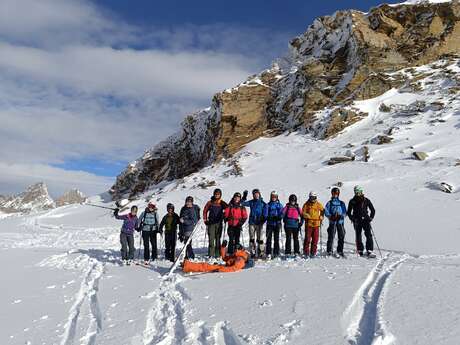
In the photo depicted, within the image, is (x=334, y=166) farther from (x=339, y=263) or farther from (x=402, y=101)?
(x=339, y=263)

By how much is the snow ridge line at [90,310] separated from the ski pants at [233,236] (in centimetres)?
381

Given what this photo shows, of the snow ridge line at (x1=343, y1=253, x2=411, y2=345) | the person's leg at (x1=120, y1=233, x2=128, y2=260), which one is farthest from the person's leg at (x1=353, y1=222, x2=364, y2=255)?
the person's leg at (x1=120, y1=233, x2=128, y2=260)

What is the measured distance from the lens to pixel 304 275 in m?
9.34

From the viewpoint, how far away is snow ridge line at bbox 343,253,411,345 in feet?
17.0

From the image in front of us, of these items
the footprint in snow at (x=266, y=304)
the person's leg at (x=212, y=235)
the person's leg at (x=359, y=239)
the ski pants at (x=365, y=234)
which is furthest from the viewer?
the person's leg at (x=212, y=235)

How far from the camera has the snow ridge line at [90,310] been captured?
608 centimetres

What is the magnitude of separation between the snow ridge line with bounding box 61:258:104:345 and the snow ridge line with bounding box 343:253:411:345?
357cm

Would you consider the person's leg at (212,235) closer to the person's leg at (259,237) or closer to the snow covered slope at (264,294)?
the person's leg at (259,237)

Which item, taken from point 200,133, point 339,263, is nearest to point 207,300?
point 339,263

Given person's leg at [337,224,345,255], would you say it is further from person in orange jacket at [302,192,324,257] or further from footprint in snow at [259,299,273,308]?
footprint in snow at [259,299,273,308]

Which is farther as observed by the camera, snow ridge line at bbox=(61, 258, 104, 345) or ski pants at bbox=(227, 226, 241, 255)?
ski pants at bbox=(227, 226, 241, 255)

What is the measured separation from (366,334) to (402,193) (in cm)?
1842

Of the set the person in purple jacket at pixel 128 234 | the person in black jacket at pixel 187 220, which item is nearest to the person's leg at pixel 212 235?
the person in black jacket at pixel 187 220

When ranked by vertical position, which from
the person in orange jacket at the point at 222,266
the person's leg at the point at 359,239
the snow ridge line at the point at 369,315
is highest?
the person's leg at the point at 359,239
